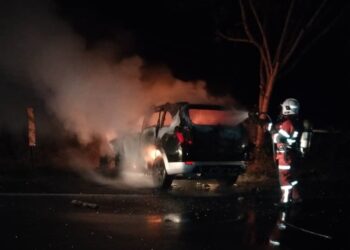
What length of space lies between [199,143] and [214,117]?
0.68 metres

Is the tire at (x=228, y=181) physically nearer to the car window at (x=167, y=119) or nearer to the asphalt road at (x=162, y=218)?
the asphalt road at (x=162, y=218)

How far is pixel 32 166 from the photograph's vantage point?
16.3 metres

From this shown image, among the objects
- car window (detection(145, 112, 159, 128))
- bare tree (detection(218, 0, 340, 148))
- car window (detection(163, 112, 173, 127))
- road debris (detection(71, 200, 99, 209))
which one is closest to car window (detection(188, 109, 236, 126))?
car window (detection(163, 112, 173, 127))

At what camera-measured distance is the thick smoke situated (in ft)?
58.6

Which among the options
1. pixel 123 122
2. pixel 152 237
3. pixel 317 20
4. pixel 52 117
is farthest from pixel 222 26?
pixel 152 237

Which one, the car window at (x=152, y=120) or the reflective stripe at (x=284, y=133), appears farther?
the car window at (x=152, y=120)

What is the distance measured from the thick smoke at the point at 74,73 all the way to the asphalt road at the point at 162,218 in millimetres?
4904

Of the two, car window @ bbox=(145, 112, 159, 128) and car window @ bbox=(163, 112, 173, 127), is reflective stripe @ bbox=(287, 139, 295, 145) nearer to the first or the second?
car window @ bbox=(163, 112, 173, 127)

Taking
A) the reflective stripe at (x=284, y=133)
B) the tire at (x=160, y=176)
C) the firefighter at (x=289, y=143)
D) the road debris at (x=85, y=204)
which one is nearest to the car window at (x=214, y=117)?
the tire at (x=160, y=176)

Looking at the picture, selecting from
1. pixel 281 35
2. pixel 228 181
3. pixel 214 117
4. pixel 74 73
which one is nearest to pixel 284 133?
pixel 214 117

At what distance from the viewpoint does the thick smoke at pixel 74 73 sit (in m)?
17.9

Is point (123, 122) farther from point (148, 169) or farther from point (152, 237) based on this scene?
point (152, 237)

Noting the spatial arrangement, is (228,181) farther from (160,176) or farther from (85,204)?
(85,204)

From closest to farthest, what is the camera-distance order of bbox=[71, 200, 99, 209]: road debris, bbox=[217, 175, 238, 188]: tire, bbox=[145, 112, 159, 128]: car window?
1. bbox=[71, 200, 99, 209]: road debris
2. bbox=[217, 175, 238, 188]: tire
3. bbox=[145, 112, 159, 128]: car window
